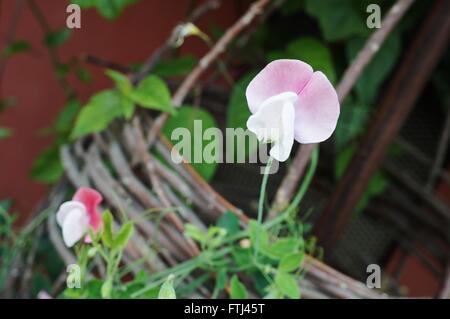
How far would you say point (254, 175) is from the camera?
98cm

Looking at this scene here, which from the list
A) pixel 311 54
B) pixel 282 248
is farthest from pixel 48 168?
pixel 282 248

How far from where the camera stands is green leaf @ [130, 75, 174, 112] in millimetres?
694

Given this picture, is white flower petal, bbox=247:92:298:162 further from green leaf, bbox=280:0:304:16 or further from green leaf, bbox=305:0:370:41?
green leaf, bbox=280:0:304:16

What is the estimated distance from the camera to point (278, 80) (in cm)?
36

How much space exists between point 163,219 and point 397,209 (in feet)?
1.69

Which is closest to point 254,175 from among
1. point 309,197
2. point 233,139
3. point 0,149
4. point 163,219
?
point 309,197

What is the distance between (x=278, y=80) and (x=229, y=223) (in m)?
0.25

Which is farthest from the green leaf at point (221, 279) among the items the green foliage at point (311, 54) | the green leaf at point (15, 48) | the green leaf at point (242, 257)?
the green leaf at point (15, 48)

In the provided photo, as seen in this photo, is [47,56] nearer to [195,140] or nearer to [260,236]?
[195,140]

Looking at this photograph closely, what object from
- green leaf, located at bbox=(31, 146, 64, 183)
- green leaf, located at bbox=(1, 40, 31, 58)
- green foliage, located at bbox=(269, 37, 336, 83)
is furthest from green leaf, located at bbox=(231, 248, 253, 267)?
green leaf, located at bbox=(1, 40, 31, 58)

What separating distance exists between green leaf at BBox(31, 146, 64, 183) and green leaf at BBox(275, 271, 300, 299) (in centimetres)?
52

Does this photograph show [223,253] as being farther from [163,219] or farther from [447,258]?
[447,258]

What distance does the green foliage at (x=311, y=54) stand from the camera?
83 centimetres
